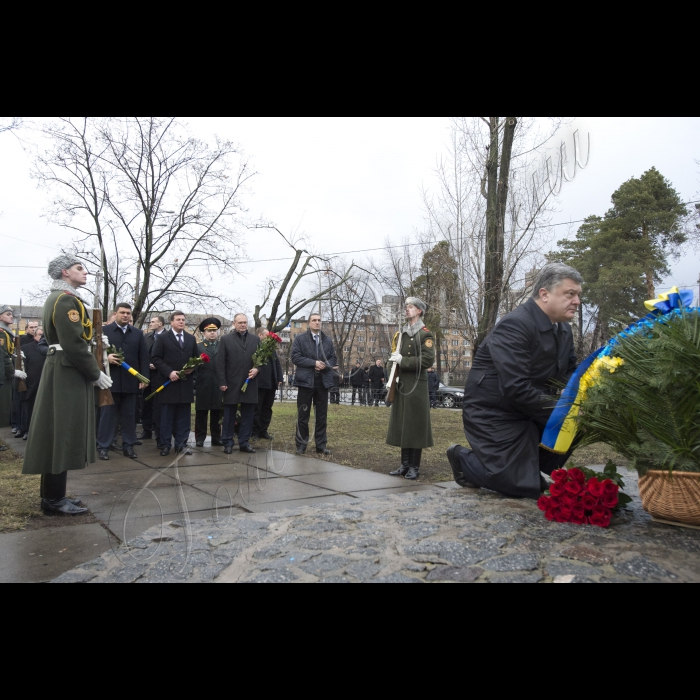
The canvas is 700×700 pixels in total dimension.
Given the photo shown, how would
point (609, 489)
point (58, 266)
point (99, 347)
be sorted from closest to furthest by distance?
point (609, 489) → point (58, 266) → point (99, 347)

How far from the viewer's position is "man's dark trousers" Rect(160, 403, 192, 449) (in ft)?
30.2

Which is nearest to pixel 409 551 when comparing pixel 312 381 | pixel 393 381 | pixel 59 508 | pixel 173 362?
pixel 59 508

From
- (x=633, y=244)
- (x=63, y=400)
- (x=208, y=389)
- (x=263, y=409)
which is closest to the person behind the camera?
(x=63, y=400)

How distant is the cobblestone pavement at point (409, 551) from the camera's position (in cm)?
319

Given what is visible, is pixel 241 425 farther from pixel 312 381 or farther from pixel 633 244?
pixel 633 244

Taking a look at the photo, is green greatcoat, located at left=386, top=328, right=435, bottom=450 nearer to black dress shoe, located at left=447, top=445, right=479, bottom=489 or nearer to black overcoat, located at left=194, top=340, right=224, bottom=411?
black dress shoe, located at left=447, top=445, right=479, bottom=489

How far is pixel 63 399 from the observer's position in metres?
5.32

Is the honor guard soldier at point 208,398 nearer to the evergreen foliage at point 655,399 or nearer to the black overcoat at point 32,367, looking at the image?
the black overcoat at point 32,367

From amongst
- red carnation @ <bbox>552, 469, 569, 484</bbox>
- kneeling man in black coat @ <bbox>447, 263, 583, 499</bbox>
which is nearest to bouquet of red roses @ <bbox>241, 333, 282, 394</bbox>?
kneeling man in black coat @ <bbox>447, 263, 583, 499</bbox>

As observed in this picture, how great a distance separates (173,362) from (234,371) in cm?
95

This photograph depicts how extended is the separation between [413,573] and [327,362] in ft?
20.2

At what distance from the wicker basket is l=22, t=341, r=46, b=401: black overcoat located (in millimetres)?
10075

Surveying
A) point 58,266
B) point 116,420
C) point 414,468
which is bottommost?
point 414,468

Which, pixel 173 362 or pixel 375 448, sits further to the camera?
pixel 375 448
